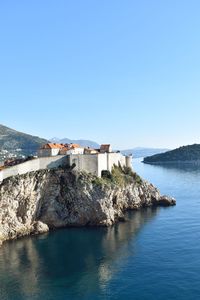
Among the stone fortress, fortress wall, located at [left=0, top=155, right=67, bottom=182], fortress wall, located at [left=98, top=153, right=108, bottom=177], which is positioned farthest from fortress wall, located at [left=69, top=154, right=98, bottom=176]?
fortress wall, located at [left=0, top=155, right=67, bottom=182]

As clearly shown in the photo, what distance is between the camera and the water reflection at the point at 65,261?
47312mm

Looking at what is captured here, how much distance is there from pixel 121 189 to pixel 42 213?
21302 mm

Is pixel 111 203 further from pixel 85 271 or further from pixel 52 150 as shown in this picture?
pixel 85 271

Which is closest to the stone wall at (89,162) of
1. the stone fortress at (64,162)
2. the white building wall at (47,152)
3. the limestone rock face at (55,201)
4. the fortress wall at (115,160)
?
the stone fortress at (64,162)

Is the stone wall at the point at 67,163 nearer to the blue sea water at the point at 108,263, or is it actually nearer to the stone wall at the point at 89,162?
the stone wall at the point at 89,162

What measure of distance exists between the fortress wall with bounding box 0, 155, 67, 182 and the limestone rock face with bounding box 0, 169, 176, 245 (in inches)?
51.3

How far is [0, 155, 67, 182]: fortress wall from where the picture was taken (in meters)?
72.4

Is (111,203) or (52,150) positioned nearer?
(111,203)

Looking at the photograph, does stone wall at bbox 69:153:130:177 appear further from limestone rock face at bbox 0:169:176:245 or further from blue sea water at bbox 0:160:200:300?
blue sea water at bbox 0:160:200:300

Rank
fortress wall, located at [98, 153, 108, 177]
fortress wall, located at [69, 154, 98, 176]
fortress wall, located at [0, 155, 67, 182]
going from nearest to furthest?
fortress wall, located at [0, 155, 67, 182] → fortress wall, located at [69, 154, 98, 176] → fortress wall, located at [98, 153, 108, 177]

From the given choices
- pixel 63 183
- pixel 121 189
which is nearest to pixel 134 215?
pixel 121 189

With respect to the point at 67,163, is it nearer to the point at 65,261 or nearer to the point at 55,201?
the point at 55,201

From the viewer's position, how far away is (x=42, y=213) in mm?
75812

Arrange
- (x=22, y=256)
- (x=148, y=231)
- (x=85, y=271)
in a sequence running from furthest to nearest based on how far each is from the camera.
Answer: (x=148, y=231) < (x=22, y=256) < (x=85, y=271)
